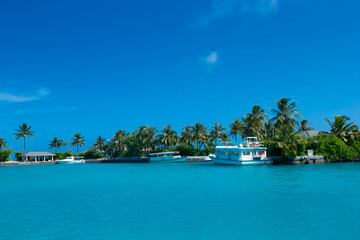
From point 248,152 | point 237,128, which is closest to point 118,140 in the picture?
point 237,128

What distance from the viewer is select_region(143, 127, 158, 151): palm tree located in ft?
284

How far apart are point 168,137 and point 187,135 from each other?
A: 231 inches

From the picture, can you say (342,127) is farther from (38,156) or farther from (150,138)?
(38,156)

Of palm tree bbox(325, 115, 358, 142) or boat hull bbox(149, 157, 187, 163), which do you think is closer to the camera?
palm tree bbox(325, 115, 358, 142)

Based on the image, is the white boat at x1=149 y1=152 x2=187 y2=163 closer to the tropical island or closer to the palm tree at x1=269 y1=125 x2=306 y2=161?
the tropical island

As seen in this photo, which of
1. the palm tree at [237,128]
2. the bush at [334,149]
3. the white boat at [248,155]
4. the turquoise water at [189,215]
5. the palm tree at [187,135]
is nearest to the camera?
the turquoise water at [189,215]

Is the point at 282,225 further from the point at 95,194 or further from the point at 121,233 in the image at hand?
the point at 95,194

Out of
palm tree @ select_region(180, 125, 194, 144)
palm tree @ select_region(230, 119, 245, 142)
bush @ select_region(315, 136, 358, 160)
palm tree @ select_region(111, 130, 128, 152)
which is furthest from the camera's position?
palm tree @ select_region(111, 130, 128, 152)

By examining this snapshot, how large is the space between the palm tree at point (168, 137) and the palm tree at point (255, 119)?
1067 inches

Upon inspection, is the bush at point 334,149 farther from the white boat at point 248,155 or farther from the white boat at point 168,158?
the white boat at point 168,158

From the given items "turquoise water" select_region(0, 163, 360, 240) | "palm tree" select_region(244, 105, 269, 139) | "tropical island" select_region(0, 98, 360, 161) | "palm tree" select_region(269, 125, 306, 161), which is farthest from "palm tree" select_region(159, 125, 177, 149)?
"turquoise water" select_region(0, 163, 360, 240)

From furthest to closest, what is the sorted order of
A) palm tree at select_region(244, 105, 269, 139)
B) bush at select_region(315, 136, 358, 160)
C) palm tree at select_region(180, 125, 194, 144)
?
1. palm tree at select_region(180, 125, 194, 144)
2. palm tree at select_region(244, 105, 269, 139)
3. bush at select_region(315, 136, 358, 160)

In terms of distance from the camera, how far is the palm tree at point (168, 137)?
8475 cm

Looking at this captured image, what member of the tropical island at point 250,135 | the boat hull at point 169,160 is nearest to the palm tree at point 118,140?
the tropical island at point 250,135
